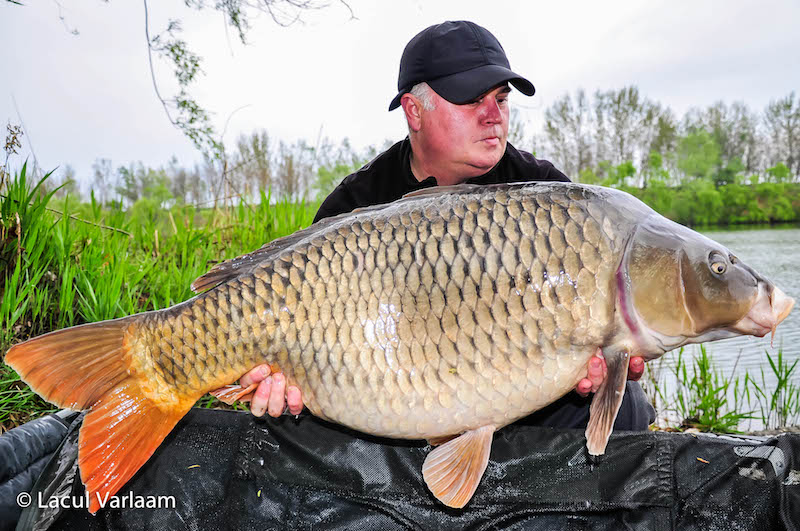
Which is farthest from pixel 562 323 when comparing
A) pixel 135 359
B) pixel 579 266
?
pixel 135 359

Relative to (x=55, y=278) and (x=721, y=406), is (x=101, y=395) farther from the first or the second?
(x=721, y=406)

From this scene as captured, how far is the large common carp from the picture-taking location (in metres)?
1.02

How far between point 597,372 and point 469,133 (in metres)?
0.88

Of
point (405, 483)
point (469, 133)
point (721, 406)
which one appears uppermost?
point (469, 133)

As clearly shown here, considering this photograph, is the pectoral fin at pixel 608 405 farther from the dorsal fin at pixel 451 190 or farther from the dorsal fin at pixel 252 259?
the dorsal fin at pixel 252 259

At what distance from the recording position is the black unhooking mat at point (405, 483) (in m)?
1.15

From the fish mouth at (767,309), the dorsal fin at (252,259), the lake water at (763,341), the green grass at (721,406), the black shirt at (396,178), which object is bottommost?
the lake water at (763,341)

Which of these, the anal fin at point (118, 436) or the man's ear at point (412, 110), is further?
the man's ear at point (412, 110)

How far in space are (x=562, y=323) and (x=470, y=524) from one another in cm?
48

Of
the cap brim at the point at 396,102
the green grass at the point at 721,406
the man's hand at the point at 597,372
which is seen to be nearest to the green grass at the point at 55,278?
the cap brim at the point at 396,102

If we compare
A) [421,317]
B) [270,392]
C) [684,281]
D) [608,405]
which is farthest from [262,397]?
[684,281]

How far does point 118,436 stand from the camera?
1.11 metres

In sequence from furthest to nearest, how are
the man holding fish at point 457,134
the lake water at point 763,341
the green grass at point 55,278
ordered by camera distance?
the lake water at point 763,341
the green grass at point 55,278
the man holding fish at point 457,134

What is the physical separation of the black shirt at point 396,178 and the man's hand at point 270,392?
2.61 feet
